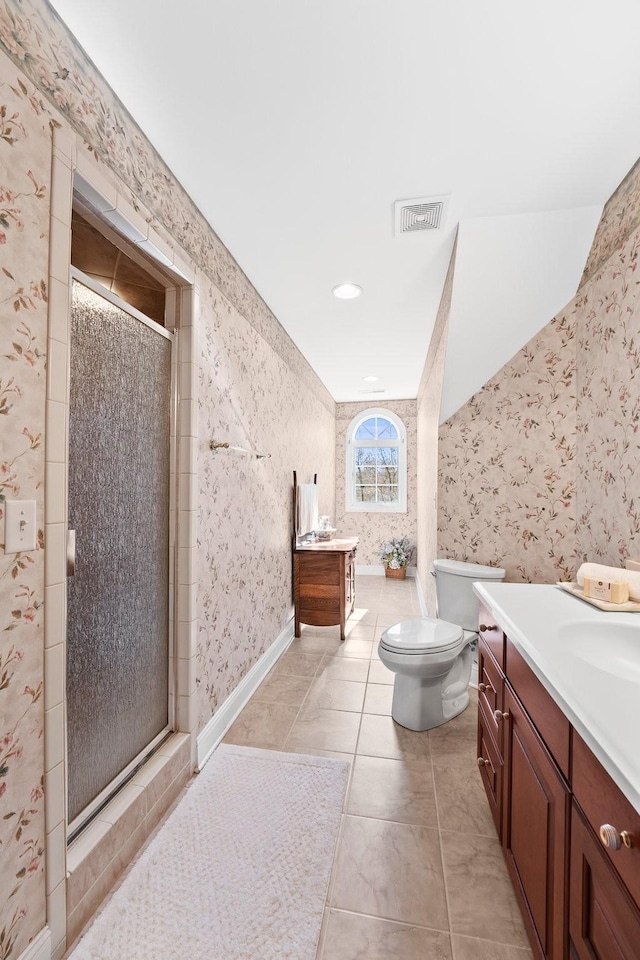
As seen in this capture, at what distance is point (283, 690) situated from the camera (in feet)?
8.43

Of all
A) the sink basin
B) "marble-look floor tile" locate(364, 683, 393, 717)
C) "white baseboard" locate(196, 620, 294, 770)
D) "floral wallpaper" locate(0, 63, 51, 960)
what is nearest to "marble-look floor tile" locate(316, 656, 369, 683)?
"marble-look floor tile" locate(364, 683, 393, 717)

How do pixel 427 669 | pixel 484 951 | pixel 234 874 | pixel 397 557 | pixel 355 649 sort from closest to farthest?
pixel 484 951
pixel 234 874
pixel 427 669
pixel 355 649
pixel 397 557

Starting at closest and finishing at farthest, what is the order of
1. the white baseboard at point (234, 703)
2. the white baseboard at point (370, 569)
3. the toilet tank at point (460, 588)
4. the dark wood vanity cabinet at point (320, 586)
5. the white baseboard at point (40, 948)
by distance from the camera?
the white baseboard at point (40, 948), the white baseboard at point (234, 703), the toilet tank at point (460, 588), the dark wood vanity cabinet at point (320, 586), the white baseboard at point (370, 569)

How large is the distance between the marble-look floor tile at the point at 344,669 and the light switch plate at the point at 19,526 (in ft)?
7.18

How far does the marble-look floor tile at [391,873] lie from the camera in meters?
1.27

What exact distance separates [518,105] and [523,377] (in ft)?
4.92

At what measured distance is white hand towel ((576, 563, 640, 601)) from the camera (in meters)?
1.50

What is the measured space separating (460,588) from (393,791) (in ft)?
4.09

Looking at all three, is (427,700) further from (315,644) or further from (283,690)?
(315,644)

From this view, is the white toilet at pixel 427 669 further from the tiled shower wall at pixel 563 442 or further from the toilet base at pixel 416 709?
the tiled shower wall at pixel 563 442

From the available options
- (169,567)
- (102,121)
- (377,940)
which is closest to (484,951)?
(377,940)

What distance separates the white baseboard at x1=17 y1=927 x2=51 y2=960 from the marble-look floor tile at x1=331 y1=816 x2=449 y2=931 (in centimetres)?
77

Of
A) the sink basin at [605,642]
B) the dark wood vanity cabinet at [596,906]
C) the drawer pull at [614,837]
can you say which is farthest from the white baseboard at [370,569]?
the drawer pull at [614,837]

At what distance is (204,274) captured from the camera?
1.93 m
